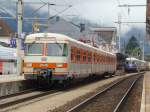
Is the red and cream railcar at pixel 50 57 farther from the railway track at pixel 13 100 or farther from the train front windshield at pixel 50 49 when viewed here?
the railway track at pixel 13 100

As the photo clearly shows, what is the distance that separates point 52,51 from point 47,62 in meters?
0.71

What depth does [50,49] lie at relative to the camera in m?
24.8

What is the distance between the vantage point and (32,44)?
2506 cm

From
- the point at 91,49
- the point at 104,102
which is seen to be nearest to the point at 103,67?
the point at 91,49

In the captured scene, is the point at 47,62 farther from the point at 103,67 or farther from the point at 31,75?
the point at 103,67

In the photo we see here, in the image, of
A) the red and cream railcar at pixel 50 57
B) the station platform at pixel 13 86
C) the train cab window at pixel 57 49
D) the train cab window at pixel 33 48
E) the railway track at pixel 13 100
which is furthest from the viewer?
the train cab window at pixel 33 48

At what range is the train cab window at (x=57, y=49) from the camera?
80.8ft

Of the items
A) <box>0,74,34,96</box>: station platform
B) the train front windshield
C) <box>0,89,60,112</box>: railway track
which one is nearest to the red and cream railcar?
the train front windshield

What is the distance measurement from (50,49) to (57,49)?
1.21ft

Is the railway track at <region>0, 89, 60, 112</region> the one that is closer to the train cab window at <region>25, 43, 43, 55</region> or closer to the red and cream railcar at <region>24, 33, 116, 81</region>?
the red and cream railcar at <region>24, 33, 116, 81</region>

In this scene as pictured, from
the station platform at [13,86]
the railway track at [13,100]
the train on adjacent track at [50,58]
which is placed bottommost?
the railway track at [13,100]

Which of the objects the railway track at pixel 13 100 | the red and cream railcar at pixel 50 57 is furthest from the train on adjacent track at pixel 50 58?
the railway track at pixel 13 100

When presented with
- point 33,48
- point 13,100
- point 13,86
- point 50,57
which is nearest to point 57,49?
point 50,57

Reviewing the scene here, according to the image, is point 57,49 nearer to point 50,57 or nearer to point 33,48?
point 50,57
